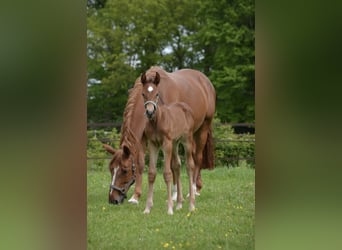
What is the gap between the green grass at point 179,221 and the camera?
3172 millimetres

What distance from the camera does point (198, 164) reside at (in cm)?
731

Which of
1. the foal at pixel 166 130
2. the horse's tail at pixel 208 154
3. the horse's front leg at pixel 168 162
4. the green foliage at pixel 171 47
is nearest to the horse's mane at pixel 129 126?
the foal at pixel 166 130

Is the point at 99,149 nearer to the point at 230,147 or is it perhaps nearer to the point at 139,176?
the point at 230,147

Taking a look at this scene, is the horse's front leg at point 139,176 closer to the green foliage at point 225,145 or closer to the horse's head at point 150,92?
the horse's head at point 150,92

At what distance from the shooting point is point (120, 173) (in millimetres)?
6305

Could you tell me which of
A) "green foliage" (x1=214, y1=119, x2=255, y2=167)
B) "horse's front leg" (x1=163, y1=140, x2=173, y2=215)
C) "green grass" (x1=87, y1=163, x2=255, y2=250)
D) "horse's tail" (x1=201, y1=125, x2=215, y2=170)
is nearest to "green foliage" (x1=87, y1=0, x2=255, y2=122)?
"green foliage" (x1=214, y1=119, x2=255, y2=167)

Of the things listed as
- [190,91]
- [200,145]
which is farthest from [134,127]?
[200,145]

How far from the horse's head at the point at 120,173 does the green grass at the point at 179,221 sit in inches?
6.3

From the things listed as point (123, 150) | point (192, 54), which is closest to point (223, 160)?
point (123, 150)

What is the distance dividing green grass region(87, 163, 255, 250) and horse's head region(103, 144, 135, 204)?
160 mm

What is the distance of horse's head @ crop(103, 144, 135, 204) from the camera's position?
624 cm

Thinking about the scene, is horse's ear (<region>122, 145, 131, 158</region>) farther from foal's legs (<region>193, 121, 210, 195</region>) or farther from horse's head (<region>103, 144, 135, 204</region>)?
foal's legs (<region>193, 121, 210, 195</region>)

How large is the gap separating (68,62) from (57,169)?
33 centimetres

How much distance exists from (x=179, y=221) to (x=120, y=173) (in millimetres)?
1779
